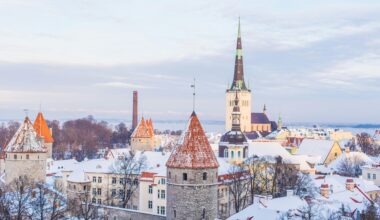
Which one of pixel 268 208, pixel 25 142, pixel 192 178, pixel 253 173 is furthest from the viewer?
pixel 253 173

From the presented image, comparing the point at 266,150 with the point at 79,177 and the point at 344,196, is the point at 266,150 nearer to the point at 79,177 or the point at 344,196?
Answer: the point at 79,177

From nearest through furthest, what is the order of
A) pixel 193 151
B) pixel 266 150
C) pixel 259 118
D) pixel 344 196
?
pixel 193 151
pixel 344 196
pixel 266 150
pixel 259 118

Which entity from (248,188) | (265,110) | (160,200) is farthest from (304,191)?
(265,110)

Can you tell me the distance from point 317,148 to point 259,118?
44.8m

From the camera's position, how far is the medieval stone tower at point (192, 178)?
86.8 ft

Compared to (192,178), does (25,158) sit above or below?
above

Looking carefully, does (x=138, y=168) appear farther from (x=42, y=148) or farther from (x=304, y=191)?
(x=304, y=191)

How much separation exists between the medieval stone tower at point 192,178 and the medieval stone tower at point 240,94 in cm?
7314

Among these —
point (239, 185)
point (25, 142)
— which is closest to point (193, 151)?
point (239, 185)

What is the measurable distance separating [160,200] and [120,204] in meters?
4.13

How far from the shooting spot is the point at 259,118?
12206 cm

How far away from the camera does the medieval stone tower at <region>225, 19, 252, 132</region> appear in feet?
336

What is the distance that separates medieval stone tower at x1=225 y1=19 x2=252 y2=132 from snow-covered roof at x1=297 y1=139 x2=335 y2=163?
940 inches

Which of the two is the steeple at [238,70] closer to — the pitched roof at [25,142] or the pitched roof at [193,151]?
the pitched roof at [25,142]
